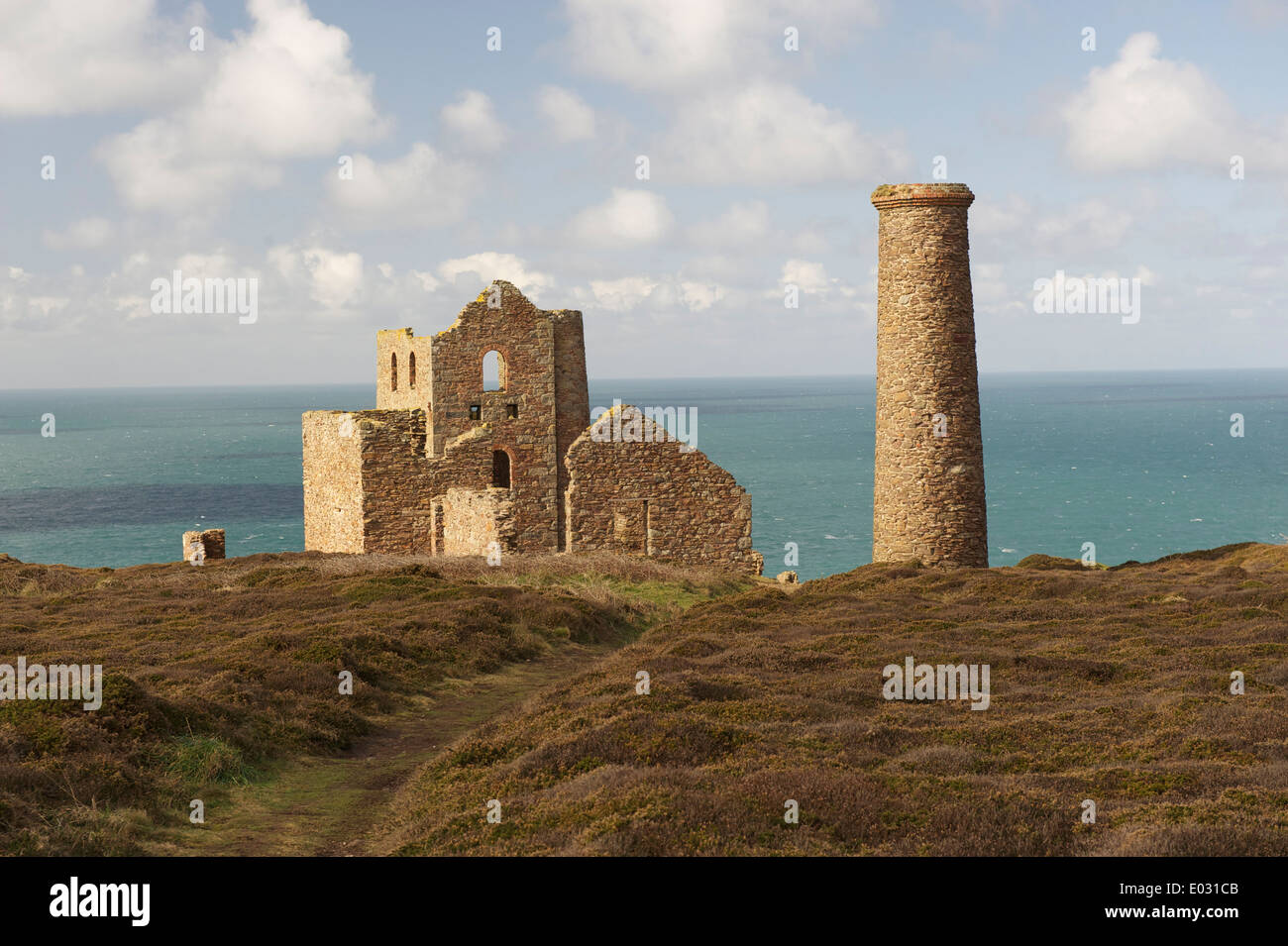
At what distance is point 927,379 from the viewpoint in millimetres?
29625

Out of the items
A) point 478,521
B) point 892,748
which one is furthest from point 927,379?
point 892,748

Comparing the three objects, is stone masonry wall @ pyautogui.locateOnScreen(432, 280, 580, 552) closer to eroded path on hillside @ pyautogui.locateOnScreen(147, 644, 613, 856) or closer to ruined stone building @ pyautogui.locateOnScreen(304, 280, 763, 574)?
ruined stone building @ pyautogui.locateOnScreen(304, 280, 763, 574)

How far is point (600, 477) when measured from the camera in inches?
1291

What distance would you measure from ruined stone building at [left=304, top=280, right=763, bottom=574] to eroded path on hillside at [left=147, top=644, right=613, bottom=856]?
13.9 m

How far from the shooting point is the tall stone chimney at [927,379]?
2934 cm

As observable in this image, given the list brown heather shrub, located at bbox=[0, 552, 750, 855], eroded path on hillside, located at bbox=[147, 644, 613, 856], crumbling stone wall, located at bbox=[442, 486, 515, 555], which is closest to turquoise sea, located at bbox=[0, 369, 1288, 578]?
crumbling stone wall, located at bbox=[442, 486, 515, 555]

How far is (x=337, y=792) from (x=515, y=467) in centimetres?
2097

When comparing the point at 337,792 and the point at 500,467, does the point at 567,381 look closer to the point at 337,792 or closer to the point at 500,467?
the point at 500,467

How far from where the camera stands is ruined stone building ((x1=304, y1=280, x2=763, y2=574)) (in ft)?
107
